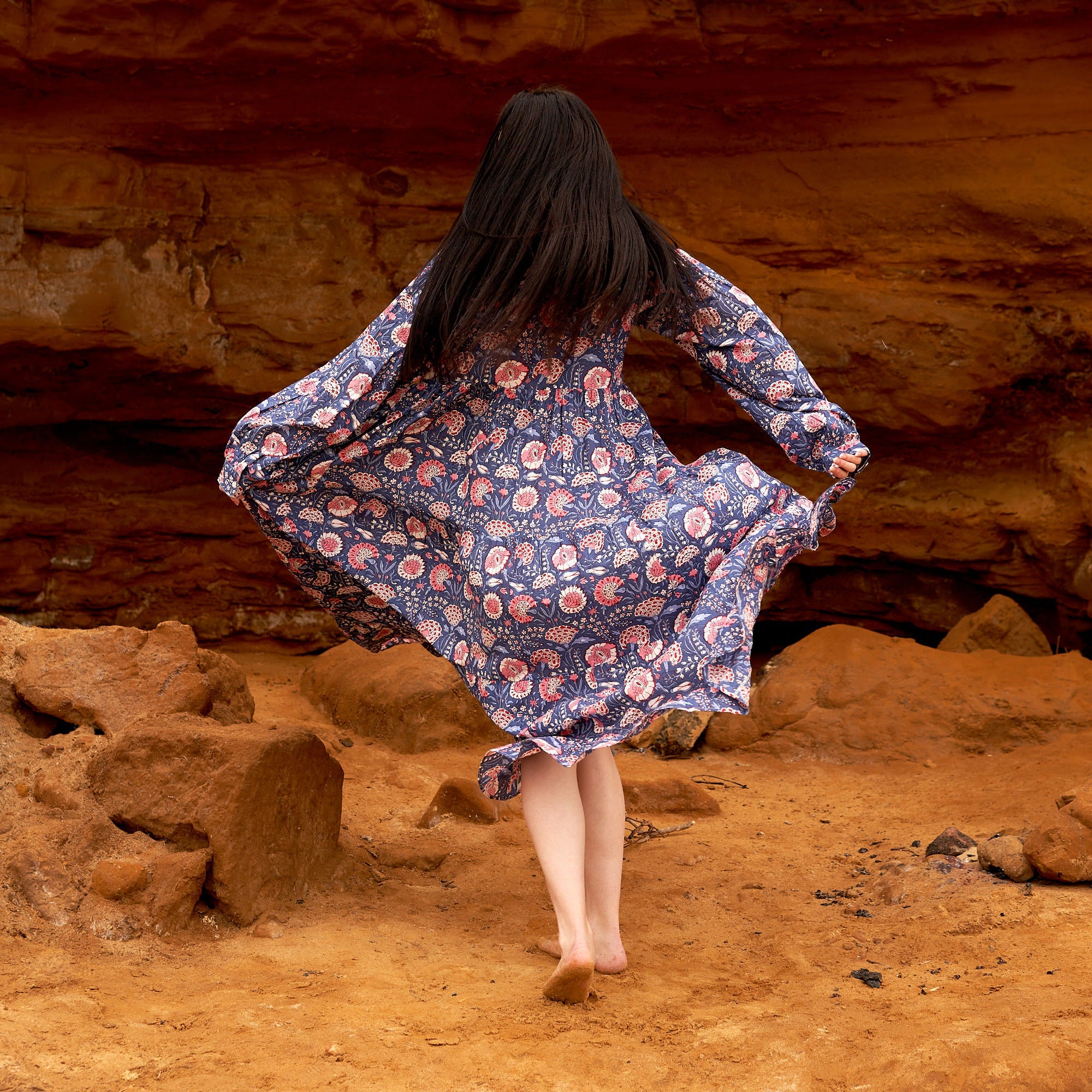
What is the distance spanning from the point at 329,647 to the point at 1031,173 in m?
3.90

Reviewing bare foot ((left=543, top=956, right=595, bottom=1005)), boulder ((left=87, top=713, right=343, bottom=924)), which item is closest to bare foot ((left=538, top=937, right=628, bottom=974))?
bare foot ((left=543, top=956, right=595, bottom=1005))

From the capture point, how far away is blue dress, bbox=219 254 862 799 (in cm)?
281

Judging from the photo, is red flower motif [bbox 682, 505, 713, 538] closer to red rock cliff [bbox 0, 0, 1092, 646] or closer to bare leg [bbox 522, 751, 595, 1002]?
bare leg [bbox 522, 751, 595, 1002]

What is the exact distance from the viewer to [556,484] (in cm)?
294

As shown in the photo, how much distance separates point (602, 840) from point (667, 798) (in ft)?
4.23

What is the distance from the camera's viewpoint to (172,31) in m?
4.83

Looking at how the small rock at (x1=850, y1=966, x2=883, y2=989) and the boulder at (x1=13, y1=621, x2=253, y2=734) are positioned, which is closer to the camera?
the small rock at (x1=850, y1=966, x2=883, y2=989)

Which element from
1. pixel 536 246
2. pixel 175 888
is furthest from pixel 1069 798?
pixel 175 888

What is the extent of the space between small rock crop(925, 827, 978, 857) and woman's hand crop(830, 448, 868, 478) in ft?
4.05

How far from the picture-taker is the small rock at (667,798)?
421 cm

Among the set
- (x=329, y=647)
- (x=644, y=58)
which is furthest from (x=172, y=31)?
(x=329, y=647)

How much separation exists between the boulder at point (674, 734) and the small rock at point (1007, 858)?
1684mm

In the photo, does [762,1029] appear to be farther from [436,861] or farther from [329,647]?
[329,647]

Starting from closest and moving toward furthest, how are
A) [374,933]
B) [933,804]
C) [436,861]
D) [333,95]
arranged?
1. [374,933]
2. [436,861]
3. [933,804]
4. [333,95]
